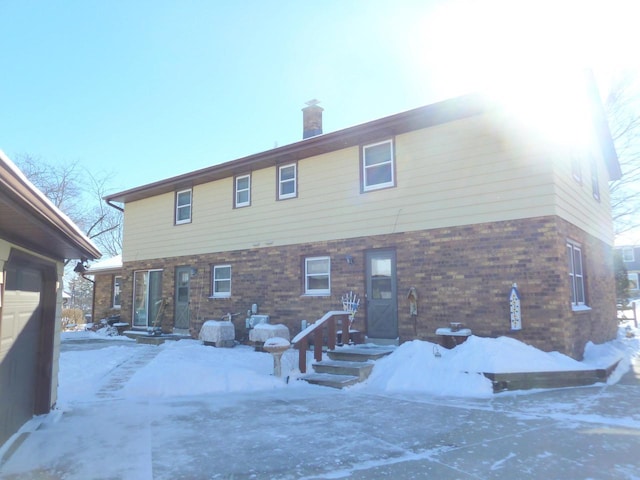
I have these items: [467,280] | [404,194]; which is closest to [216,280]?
[404,194]

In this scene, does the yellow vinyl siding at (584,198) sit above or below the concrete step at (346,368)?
above

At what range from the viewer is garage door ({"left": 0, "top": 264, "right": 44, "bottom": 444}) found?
15.6ft

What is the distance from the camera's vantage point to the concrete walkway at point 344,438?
406 cm

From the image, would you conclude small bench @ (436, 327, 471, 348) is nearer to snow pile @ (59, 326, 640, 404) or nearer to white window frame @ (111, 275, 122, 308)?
snow pile @ (59, 326, 640, 404)

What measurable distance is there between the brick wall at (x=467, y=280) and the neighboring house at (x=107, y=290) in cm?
887

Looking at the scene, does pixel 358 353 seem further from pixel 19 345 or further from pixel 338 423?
pixel 19 345

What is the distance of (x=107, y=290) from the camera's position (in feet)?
66.8

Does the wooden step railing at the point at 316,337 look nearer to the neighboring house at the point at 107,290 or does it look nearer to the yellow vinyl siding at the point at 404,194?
the yellow vinyl siding at the point at 404,194

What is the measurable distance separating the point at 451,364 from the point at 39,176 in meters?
32.5

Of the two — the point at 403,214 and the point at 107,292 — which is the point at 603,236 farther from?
the point at 107,292

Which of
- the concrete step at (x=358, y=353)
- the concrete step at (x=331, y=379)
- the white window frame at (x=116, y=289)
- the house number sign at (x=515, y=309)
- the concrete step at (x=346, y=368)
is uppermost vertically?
the white window frame at (x=116, y=289)

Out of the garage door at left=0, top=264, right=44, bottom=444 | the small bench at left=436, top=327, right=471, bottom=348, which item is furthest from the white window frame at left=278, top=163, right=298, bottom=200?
the garage door at left=0, top=264, right=44, bottom=444

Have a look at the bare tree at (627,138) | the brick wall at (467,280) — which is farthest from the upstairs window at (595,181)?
the bare tree at (627,138)

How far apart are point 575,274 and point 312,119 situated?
866 cm
